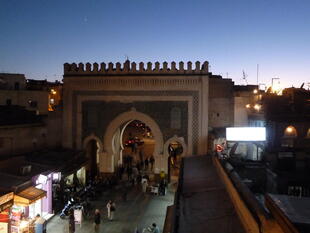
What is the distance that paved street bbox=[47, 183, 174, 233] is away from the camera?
1322 cm

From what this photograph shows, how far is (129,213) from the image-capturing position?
15.2 m

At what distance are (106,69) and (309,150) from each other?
45.2 ft

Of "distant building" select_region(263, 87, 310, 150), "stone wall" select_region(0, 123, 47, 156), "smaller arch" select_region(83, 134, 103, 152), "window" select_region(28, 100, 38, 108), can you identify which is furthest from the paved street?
"window" select_region(28, 100, 38, 108)

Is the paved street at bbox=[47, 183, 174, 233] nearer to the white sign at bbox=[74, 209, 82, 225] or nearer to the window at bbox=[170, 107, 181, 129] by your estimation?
the white sign at bbox=[74, 209, 82, 225]

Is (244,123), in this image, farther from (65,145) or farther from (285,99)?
(65,145)

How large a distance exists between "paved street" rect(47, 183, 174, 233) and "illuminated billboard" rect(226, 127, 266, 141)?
4.89 m

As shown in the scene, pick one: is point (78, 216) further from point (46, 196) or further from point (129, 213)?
point (129, 213)

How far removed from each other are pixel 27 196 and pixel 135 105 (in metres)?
10.7

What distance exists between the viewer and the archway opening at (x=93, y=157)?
2212cm

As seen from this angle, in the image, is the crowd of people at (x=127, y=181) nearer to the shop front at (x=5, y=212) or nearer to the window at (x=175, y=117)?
the shop front at (x=5, y=212)

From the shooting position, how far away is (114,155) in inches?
838

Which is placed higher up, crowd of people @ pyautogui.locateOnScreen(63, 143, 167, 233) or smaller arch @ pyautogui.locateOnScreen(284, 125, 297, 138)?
smaller arch @ pyautogui.locateOnScreen(284, 125, 297, 138)

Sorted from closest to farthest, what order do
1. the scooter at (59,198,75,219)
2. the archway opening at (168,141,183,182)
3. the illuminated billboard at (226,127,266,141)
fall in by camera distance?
the scooter at (59,198,75,219), the illuminated billboard at (226,127,266,141), the archway opening at (168,141,183,182)

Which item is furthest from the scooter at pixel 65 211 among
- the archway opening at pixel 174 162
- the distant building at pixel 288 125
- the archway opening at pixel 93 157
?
the distant building at pixel 288 125
